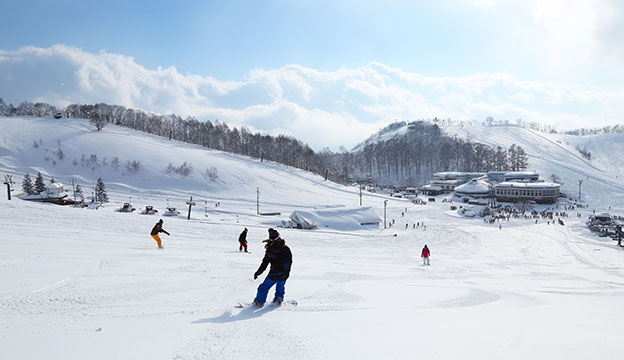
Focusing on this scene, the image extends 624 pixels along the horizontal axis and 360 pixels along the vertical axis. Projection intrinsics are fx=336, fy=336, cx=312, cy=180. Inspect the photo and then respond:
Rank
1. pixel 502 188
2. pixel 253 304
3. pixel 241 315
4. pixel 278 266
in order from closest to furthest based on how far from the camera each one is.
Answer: pixel 241 315 < pixel 253 304 < pixel 278 266 < pixel 502 188

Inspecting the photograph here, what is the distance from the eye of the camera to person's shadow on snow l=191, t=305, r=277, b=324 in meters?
4.75

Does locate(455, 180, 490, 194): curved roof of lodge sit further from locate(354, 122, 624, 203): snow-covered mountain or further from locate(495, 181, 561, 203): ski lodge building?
locate(354, 122, 624, 203): snow-covered mountain

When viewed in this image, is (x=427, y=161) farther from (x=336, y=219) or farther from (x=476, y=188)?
(x=336, y=219)

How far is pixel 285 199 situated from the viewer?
64875 mm

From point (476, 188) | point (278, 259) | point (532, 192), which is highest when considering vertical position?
point (476, 188)

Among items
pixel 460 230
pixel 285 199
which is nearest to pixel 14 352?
pixel 460 230

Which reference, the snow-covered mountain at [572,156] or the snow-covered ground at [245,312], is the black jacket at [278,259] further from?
the snow-covered mountain at [572,156]

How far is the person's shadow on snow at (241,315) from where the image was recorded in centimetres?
475

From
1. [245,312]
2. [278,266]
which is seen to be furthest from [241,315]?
[278,266]

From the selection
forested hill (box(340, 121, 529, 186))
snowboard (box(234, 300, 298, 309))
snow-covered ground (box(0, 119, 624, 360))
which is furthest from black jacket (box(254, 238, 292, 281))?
forested hill (box(340, 121, 529, 186))

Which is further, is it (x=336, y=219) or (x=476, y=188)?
(x=476, y=188)

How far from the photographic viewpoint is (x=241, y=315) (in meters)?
5.07

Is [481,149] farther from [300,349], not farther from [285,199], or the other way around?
[300,349]

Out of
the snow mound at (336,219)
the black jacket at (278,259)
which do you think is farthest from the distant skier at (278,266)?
the snow mound at (336,219)
